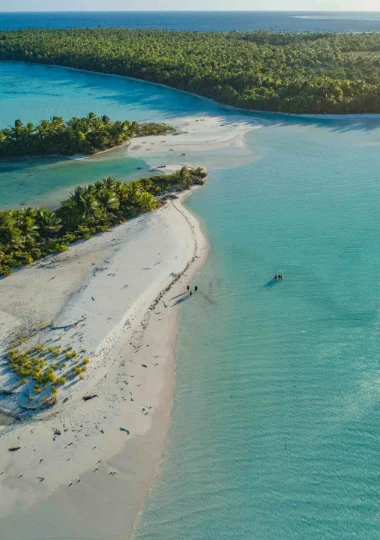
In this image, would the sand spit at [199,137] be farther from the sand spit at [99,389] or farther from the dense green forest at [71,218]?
the sand spit at [99,389]

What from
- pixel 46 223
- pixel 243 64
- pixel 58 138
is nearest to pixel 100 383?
pixel 46 223

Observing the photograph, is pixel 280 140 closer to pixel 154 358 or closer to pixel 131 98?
pixel 131 98

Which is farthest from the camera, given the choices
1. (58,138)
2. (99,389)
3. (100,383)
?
(58,138)

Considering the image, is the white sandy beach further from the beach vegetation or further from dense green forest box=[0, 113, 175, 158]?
dense green forest box=[0, 113, 175, 158]

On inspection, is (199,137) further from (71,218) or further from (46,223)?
(46,223)

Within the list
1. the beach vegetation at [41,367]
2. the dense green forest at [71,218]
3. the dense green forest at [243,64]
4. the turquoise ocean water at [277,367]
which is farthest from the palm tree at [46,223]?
the dense green forest at [243,64]

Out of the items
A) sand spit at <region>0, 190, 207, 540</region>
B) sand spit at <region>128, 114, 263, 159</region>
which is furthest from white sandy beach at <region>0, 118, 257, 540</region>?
sand spit at <region>128, 114, 263, 159</region>
